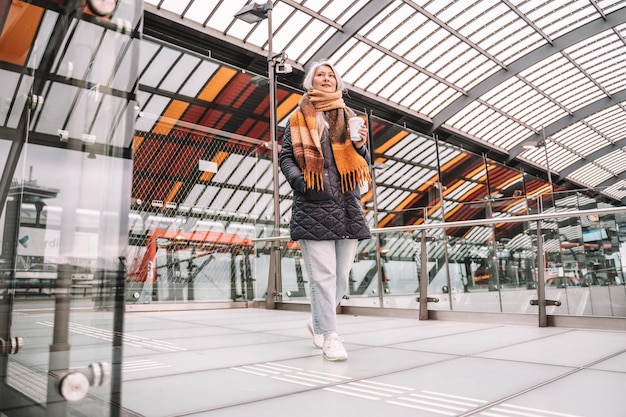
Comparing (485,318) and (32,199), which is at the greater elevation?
(32,199)

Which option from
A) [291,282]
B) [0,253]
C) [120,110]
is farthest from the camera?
[291,282]

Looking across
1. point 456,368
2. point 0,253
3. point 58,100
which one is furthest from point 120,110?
point 456,368

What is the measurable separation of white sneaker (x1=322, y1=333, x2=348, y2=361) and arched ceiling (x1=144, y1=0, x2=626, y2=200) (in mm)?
8200

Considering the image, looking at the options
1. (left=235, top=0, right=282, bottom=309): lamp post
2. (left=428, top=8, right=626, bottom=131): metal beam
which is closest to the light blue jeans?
(left=235, top=0, right=282, bottom=309): lamp post

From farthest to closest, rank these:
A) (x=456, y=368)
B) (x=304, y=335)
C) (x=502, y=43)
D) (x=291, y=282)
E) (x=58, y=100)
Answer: (x=502, y=43)
(x=291, y=282)
(x=304, y=335)
(x=456, y=368)
(x=58, y=100)

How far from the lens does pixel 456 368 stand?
2201 millimetres

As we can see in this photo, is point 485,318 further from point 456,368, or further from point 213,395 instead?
point 213,395

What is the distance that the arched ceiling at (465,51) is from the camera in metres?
15.0

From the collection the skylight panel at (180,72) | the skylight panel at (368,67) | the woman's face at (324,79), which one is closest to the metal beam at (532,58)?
the skylight panel at (368,67)

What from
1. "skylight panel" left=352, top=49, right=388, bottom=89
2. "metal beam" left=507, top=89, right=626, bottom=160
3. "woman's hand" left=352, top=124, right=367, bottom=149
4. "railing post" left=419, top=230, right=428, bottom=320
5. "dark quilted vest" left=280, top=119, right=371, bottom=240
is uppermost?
"metal beam" left=507, top=89, right=626, bottom=160

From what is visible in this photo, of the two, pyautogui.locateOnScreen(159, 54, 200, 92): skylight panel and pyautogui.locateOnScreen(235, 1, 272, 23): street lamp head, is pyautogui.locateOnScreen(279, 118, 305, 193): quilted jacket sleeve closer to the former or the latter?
pyautogui.locateOnScreen(235, 1, 272, 23): street lamp head

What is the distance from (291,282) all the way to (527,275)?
3.15 metres

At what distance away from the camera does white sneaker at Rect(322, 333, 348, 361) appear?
2.46 meters

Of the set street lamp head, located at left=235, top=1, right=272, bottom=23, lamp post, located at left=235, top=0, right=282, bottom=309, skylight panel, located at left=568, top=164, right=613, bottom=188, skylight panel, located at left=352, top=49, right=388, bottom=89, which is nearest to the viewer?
lamp post, located at left=235, top=0, right=282, bottom=309
